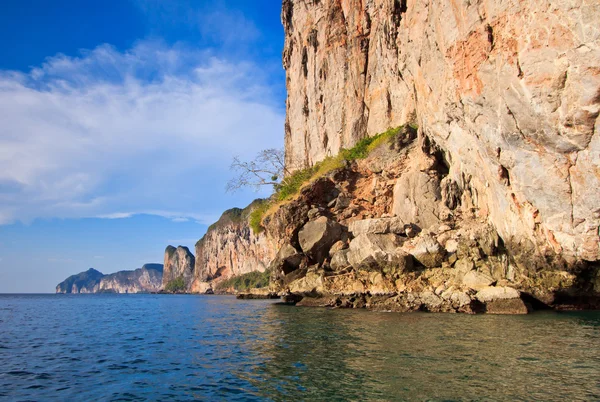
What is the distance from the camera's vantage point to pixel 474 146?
2172 cm

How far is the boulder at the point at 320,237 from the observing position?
29.0 meters

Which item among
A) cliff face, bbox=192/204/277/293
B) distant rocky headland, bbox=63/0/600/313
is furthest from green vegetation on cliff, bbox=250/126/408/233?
cliff face, bbox=192/204/277/293

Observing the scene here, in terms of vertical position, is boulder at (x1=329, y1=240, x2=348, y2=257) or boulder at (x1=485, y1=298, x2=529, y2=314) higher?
boulder at (x1=329, y1=240, x2=348, y2=257)

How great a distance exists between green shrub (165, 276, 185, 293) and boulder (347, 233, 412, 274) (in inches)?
5572

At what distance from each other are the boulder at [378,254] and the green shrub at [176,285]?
14153cm

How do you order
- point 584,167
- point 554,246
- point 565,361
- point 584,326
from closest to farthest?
1. point 565,361
2. point 584,326
3. point 584,167
4. point 554,246

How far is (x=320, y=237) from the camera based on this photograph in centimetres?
2886

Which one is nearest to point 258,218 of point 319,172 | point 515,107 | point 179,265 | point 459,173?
point 319,172

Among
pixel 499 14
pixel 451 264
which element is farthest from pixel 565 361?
pixel 499 14

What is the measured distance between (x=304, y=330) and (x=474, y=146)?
13.4 m

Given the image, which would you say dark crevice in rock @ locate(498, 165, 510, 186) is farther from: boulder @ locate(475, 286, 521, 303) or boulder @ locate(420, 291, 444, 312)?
boulder @ locate(420, 291, 444, 312)

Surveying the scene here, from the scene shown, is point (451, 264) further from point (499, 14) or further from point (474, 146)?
point (499, 14)

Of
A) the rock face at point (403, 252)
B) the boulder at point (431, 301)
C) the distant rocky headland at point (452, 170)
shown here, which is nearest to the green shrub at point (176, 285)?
the distant rocky headland at point (452, 170)

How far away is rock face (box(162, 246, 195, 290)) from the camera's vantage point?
16200 centimetres
